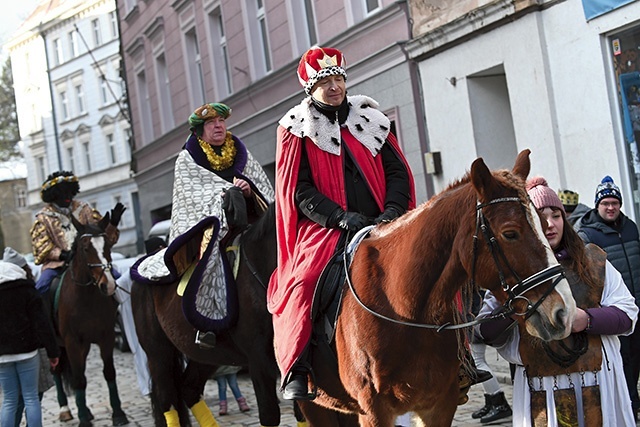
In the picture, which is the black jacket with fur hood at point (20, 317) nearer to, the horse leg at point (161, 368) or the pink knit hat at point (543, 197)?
the horse leg at point (161, 368)

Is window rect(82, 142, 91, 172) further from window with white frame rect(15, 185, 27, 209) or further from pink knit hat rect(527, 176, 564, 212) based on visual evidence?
pink knit hat rect(527, 176, 564, 212)

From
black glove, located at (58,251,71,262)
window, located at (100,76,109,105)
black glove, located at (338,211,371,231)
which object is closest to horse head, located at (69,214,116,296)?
black glove, located at (58,251,71,262)

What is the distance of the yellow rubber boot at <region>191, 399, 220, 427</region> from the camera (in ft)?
24.9

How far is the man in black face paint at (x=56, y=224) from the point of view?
1093 cm

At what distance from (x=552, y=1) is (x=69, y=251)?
6752mm

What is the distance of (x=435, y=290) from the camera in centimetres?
414

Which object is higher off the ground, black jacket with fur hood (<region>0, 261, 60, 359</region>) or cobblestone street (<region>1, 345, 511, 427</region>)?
black jacket with fur hood (<region>0, 261, 60, 359</region>)

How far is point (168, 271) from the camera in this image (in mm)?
7293

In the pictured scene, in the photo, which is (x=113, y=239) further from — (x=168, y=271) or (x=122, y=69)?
(x=122, y=69)

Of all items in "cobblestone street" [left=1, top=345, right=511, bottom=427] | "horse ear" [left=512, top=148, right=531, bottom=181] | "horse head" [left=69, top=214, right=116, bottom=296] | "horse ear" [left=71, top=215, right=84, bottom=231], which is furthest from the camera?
"horse ear" [left=71, top=215, right=84, bottom=231]

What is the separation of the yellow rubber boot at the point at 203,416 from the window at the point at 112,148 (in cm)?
4443

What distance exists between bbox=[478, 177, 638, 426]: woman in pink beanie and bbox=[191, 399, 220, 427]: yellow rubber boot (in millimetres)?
3782

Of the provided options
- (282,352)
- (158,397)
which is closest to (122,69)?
(158,397)

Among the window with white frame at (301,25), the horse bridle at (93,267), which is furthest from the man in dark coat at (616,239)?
the window with white frame at (301,25)
